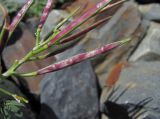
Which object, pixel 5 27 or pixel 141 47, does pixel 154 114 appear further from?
pixel 5 27

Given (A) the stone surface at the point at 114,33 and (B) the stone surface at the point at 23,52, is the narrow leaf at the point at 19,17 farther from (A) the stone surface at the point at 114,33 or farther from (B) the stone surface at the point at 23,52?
(A) the stone surface at the point at 114,33

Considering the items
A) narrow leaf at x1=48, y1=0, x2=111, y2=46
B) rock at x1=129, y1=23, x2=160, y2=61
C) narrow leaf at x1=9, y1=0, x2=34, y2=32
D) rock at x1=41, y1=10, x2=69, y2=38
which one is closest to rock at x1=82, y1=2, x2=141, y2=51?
rock at x1=129, y1=23, x2=160, y2=61

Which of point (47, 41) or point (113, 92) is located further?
point (113, 92)

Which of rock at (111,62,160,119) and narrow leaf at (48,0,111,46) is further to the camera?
rock at (111,62,160,119)

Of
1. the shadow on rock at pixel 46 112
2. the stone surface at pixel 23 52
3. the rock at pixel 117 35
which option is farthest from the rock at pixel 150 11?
the shadow on rock at pixel 46 112

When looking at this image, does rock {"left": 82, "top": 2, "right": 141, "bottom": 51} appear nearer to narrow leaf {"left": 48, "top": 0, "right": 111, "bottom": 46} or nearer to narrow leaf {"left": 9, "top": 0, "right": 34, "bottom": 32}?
narrow leaf {"left": 9, "top": 0, "right": 34, "bottom": 32}

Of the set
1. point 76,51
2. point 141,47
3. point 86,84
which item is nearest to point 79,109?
point 86,84
